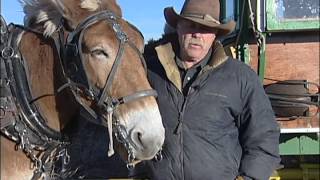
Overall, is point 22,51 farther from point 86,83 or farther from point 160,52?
point 160,52

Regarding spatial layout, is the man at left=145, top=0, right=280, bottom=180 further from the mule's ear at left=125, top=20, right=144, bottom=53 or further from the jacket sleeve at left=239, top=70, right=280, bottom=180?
the mule's ear at left=125, top=20, right=144, bottom=53

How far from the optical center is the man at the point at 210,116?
2.86 meters

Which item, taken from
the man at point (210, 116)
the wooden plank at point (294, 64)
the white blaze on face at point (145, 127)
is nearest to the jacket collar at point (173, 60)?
the man at point (210, 116)

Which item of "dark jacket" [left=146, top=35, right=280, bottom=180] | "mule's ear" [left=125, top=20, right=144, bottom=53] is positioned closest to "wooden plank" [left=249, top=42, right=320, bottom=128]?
"dark jacket" [left=146, top=35, right=280, bottom=180]

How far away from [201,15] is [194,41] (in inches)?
5.7

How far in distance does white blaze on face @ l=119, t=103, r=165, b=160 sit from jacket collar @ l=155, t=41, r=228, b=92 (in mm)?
433

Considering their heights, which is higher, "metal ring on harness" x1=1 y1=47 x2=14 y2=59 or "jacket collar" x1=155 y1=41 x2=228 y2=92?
"metal ring on harness" x1=1 y1=47 x2=14 y2=59

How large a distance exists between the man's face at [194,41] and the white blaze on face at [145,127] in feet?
1.73

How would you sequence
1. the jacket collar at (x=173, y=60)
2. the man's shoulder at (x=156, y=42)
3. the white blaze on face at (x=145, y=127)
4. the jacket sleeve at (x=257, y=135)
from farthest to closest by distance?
the man's shoulder at (x=156, y=42)
the jacket collar at (x=173, y=60)
the jacket sleeve at (x=257, y=135)
the white blaze on face at (x=145, y=127)

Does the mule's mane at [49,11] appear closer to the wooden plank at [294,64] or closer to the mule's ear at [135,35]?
the mule's ear at [135,35]

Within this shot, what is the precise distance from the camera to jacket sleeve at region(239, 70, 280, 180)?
2.83 m

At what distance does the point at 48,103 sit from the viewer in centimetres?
274

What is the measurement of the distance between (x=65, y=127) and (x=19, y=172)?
0.32 metres

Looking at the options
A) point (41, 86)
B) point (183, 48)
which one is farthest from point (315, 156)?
point (41, 86)
